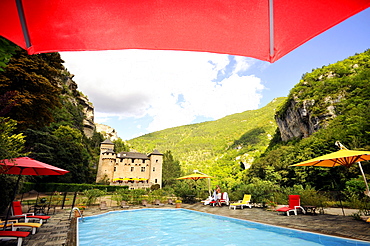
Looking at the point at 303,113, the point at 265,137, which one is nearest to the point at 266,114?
the point at 265,137

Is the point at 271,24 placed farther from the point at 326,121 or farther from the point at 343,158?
the point at 326,121

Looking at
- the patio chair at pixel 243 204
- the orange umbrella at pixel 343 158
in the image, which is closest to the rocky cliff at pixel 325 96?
the orange umbrella at pixel 343 158

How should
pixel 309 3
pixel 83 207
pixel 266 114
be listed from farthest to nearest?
1. pixel 266 114
2. pixel 83 207
3. pixel 309 3

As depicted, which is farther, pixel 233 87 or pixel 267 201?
pixel 267 201

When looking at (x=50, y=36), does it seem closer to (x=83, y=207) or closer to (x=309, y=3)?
(x=309, y=3)

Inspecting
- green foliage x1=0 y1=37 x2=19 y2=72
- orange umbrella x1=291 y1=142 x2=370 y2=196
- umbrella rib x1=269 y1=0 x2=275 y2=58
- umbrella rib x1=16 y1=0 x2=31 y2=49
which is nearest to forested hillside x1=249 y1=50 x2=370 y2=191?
orange umbrella x1=291 y1=142 x2=370 y2=196

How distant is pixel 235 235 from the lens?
6.74 meters

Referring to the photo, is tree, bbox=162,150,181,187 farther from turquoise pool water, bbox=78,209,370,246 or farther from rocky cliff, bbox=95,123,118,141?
rocky cliff, bbox=95,123,118,141

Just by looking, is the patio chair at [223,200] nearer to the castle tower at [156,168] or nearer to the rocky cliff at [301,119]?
the rocky cliff at [301,119]

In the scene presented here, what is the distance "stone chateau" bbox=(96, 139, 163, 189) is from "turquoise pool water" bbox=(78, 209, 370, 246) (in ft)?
104

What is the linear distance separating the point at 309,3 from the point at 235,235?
7.42m

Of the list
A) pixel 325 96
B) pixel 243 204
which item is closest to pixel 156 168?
pixel 325 96

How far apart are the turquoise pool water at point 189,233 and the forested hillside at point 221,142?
3118cm

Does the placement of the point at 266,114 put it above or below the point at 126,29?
above
